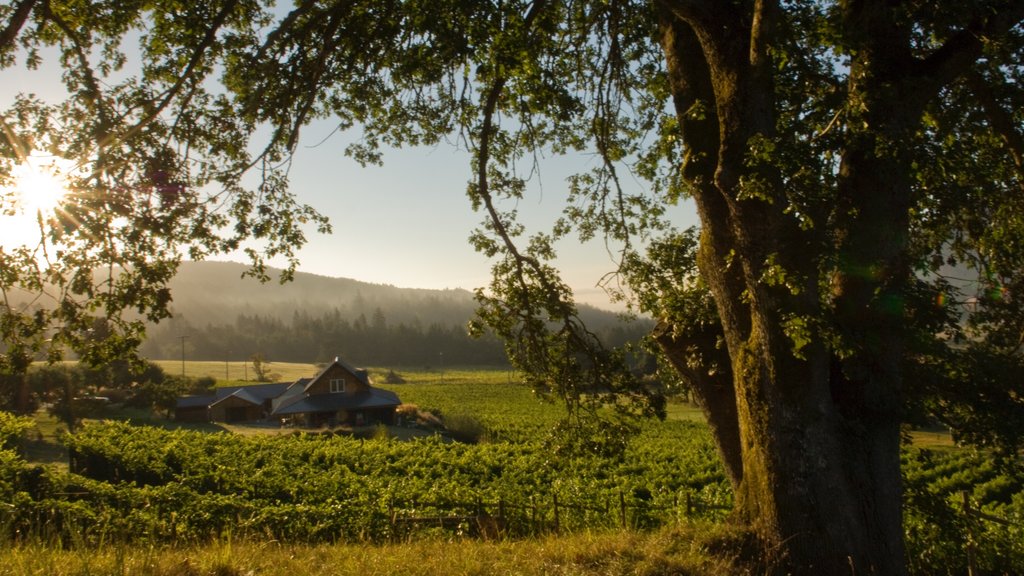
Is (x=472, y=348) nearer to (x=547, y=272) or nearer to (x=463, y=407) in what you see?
(x=463, y=407)

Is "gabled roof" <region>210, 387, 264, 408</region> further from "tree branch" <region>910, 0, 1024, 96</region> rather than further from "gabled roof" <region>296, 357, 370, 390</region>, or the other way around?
"tree branch" <region>910, 0, 1024, 96</region>

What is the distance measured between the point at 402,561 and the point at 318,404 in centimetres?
5359

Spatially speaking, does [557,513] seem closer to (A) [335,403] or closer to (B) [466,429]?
(B) [466,429]

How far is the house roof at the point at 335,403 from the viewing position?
5528 centimetres

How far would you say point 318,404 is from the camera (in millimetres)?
56094

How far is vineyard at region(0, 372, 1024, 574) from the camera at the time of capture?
9023 millimetres

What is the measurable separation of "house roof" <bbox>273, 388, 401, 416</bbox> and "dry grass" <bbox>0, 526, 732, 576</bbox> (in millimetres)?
51388

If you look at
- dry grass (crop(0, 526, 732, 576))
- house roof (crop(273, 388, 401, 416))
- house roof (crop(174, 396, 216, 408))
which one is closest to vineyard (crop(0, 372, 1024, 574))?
dry grass (crop(0, 526, 732, 576))

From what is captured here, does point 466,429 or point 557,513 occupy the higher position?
point 557,513

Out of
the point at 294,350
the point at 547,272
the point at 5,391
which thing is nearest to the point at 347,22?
the point at 547,272

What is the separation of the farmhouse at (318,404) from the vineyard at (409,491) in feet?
40.9

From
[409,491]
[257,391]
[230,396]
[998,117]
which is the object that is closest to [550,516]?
[409,491]

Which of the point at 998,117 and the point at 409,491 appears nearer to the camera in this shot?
the point at 998,117

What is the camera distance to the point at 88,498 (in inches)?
562
